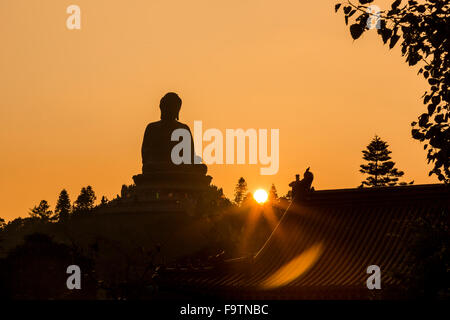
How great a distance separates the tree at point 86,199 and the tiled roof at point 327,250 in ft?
333

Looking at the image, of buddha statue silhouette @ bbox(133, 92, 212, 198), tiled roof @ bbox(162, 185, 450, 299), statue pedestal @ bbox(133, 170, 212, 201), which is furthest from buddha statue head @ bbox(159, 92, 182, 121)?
tiled roof @ bbox(162, 185, 450, 299)

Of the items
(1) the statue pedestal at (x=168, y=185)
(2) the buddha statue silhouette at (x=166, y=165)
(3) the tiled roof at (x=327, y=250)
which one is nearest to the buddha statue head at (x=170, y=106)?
(2) the buddha statue silhouette at (x=166, y=165)

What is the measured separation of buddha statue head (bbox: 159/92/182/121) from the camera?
230 feet

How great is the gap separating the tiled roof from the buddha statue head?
44749 mm

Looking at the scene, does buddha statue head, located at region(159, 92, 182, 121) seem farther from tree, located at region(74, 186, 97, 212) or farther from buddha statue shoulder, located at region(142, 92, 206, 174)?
tree, located at region(74, 186, 97, 212)

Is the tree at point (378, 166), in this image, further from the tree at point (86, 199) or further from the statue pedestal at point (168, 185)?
the tree at point (86, 199)

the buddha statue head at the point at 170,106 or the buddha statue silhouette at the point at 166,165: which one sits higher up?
the buddha statue head at the point at 170,106

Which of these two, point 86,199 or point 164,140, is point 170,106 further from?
point 86,199

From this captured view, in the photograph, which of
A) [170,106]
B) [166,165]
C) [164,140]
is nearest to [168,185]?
[166,165]

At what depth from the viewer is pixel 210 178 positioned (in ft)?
236

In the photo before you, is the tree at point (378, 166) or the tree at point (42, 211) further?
the tree at point (42, 211)

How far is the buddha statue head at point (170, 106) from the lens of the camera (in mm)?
70000
